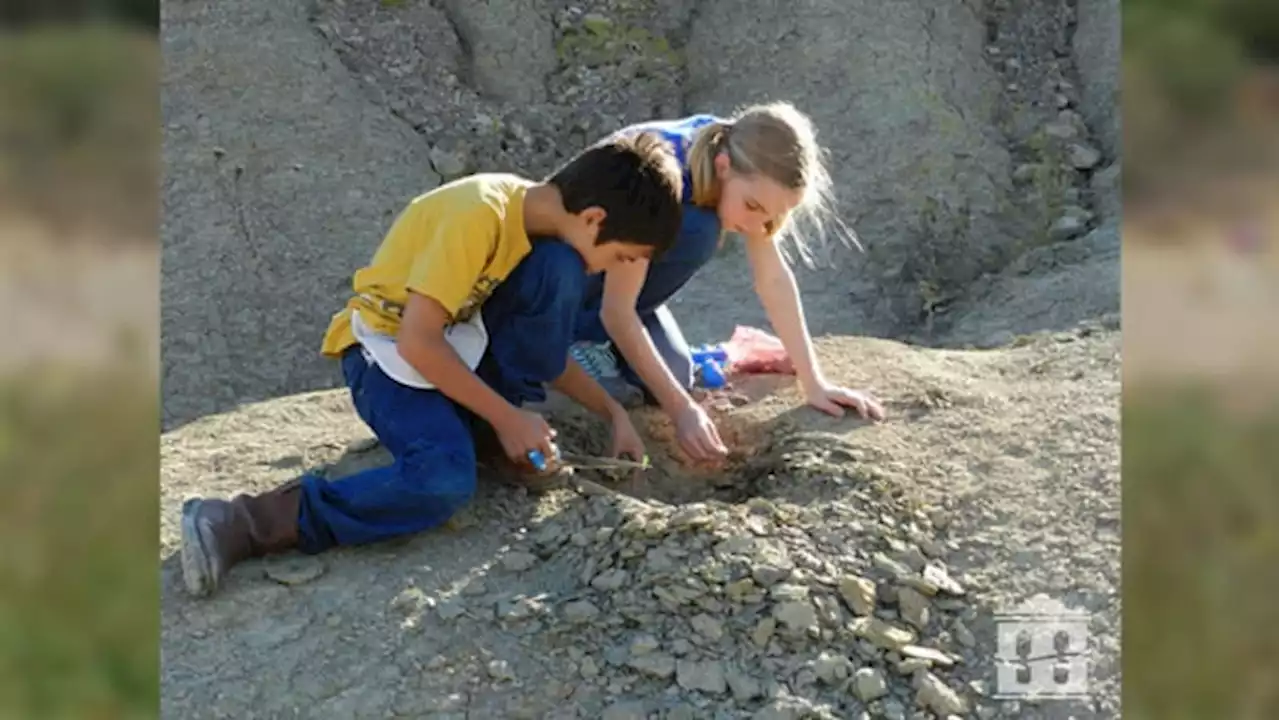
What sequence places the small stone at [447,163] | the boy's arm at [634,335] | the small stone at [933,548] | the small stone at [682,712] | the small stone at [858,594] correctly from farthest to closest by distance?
the small stone at [447,163] < the boy's arm at [634,335] < the small stone at [933,548] < the small stone at [858,594] < the small stone at [682,712]

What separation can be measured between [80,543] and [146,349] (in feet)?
0.95

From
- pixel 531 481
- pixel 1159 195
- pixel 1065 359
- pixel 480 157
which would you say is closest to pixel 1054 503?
pixel 1065 359

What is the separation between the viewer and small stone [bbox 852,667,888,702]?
2115 millimetres

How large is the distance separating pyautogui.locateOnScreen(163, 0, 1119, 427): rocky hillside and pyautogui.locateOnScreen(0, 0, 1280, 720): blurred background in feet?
1.86

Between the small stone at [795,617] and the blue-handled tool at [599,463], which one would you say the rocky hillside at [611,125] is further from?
the small stone at [795,617]

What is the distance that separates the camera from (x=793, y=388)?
262cm

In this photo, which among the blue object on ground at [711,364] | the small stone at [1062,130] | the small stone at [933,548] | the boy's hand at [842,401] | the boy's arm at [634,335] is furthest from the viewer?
the small stone at [1062,130]

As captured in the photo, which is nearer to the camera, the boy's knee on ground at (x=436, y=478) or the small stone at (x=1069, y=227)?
the boy's knee on ground at (x=436, y=478)

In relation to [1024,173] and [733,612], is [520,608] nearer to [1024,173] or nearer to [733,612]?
[733,612]

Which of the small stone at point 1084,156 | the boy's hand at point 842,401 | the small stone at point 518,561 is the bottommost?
the small stone at point 518,561

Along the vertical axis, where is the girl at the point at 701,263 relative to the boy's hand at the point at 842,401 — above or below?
above

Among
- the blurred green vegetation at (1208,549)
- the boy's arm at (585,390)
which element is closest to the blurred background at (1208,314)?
the blurred green vegetation at (1208,549)

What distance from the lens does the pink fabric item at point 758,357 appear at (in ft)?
8.78

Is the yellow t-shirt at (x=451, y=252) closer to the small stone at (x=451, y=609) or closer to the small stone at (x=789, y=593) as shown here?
the small stone at (x=451, y=609)
